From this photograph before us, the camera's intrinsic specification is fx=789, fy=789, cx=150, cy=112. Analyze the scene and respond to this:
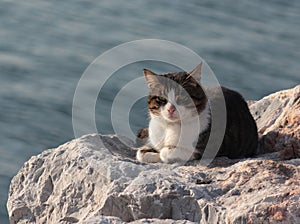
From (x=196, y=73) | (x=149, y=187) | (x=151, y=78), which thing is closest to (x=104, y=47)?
(x=151, y=78)

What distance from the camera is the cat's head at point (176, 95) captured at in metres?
5.35

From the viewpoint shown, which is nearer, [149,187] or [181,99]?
[149,187]

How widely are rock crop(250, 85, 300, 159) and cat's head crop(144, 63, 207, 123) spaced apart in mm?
533

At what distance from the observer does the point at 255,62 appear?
10.8 meters

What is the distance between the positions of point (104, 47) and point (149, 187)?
269 inches

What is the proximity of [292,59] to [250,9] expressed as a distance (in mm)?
1452

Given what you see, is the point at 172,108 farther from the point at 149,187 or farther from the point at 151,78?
the point at 149,187

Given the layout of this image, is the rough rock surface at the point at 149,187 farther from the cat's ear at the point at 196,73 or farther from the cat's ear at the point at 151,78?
the cat's ear at the point at 196,73

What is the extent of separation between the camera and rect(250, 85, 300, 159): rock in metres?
5.14

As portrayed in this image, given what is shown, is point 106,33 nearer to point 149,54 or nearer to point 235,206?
point 149,54

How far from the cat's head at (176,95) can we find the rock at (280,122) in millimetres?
533

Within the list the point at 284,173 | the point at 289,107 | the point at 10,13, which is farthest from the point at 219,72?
the point at 284,173

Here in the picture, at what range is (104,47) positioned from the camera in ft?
35.5

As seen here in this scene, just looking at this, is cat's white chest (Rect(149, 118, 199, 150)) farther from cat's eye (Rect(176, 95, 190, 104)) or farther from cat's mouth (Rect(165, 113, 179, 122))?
cat's eye (Rect(176, 95, 190, 104))
